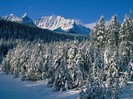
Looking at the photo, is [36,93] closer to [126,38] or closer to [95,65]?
[95,65]

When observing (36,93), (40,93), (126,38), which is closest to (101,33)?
(126,38)

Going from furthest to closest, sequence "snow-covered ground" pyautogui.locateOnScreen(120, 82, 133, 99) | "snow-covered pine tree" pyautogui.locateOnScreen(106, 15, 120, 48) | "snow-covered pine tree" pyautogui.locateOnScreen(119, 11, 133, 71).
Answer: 1. "snow-covered pine tree" pyautogui.locateOnScreen(106, 15, 120, 48)
2. "snow-covered pine tree" pyautogui.locateOnScreen(119, 11, 133, 71)
3. "snow-covered ground" pyautogui.locateOnScreen(120, 82, 133, 99)

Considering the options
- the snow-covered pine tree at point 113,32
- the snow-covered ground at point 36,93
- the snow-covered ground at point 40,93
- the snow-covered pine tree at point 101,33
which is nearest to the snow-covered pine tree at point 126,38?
the snow-covered pine tree at point 113,32

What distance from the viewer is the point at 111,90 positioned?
46.2 m

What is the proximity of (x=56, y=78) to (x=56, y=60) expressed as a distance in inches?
377

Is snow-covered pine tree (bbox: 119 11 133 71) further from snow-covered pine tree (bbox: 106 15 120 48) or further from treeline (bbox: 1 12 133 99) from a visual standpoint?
snow-covered pine tree (bbox: 106 15 120 48)

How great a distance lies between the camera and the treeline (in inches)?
1850

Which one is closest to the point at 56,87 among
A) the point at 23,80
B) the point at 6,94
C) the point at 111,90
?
the point at 6,94

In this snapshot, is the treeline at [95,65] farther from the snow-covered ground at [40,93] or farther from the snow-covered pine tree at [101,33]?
the snow-covered ground at [40,93]

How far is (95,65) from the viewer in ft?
187

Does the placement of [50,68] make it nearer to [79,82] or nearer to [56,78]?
[56,78]

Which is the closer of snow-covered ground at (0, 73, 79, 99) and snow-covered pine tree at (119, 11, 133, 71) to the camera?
snow-covered ground at (0, 73, 79, 99)

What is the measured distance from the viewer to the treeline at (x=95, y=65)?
4699 centimetres

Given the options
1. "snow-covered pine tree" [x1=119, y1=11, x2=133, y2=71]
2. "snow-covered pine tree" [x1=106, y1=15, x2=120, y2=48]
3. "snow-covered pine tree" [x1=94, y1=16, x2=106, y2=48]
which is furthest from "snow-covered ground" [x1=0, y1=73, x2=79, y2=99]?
"snow-covered pine tree" [x1=106, y1=15, x2=120, y2=48]
